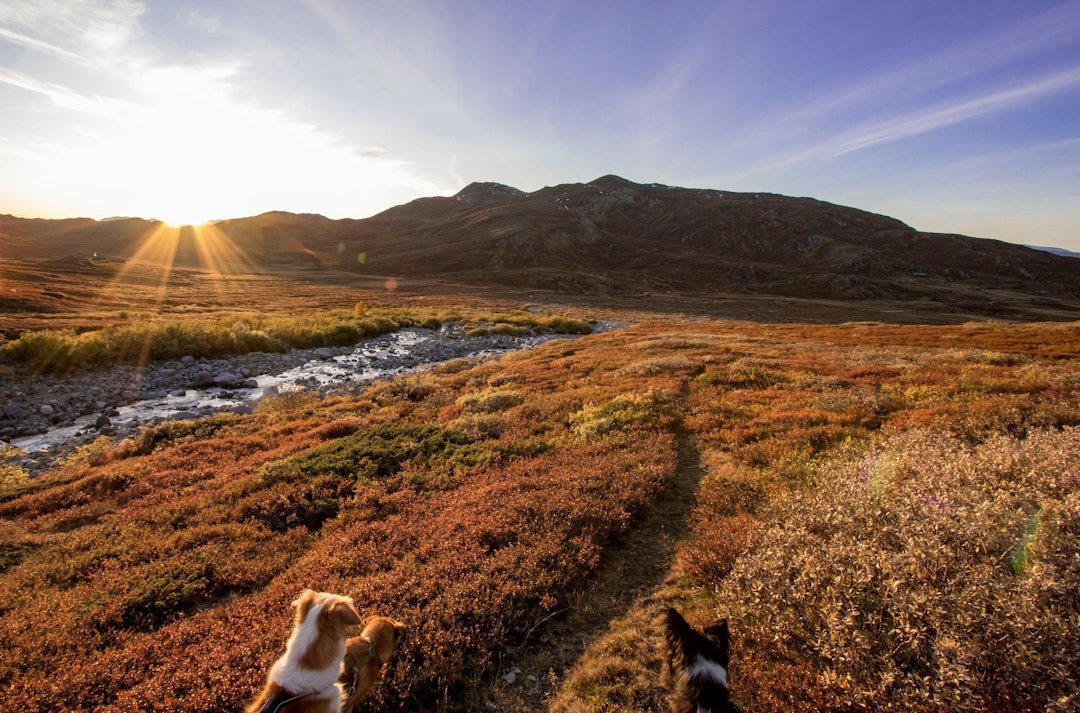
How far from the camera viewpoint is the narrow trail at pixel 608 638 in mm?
4812

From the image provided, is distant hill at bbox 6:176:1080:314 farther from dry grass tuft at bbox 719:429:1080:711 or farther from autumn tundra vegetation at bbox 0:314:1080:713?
dry grass tuft at bbox 719:429:1080:711

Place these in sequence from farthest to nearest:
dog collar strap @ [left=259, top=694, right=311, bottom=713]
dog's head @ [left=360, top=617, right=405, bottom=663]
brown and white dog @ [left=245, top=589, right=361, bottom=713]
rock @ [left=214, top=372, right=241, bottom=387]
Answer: rock @ [left=214, top=372, right=241, bottom=387]
dog's head @ [left=360, top=617, right=405, bottom=663]
brown and white dog @ [left=245, top=589, right=361, bottom=713]
dog collar strap @ [left=259, top=694, right=311, bottom=713]

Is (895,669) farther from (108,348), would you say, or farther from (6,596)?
(108,348)

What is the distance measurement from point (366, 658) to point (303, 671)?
2.46 ft

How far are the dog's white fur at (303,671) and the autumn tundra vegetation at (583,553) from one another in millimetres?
1040

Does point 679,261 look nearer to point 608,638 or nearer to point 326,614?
point 608,638

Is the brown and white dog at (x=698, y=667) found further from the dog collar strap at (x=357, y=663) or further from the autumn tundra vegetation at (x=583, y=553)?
the dog collar strap at (x=357, y=663)

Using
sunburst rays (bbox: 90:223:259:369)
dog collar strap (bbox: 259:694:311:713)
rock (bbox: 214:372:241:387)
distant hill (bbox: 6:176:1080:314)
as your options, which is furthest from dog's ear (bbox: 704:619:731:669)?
distant hill (bbox: 6:176:1080:314)

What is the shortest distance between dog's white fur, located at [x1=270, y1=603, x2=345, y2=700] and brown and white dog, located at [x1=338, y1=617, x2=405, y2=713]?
12.1 inches

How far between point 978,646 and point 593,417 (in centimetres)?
999

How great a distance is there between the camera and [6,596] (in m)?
6.74

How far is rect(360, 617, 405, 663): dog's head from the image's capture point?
15.1 ft

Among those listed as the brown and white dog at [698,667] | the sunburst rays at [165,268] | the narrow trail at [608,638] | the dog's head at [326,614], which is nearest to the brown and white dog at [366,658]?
the dog's head at [326,614]

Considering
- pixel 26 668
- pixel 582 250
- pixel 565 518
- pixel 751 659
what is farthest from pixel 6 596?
pixel 582 250
